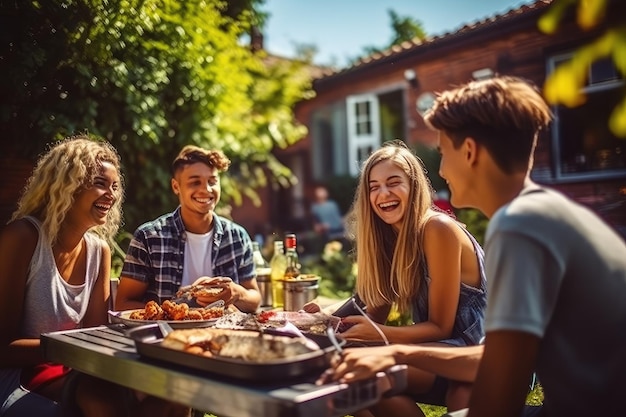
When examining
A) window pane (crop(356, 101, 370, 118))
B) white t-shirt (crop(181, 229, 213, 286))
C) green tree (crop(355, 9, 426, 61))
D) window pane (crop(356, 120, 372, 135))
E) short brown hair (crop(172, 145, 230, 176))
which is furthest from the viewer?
green tree (crop(355, 9, 426, 61))

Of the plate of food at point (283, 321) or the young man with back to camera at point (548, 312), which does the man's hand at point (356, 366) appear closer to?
the young man with back to camera at point (548, 312)

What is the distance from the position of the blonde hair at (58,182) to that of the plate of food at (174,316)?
564 millimetres

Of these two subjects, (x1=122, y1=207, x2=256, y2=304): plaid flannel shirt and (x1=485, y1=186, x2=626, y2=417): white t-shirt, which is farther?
(x1=122, y1=207, x2=256, y2=304): plaid flannel shirt

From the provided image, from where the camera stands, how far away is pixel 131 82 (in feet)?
17.2

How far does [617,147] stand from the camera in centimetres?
884

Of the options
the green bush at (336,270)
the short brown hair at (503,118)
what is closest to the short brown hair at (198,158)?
the short brown hair at (503,118)

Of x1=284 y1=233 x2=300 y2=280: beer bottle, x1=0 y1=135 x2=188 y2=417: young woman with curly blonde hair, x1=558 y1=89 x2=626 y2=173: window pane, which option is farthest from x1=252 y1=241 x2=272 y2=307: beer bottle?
x1=558 y1=89 x2=626 y2=173: window pane

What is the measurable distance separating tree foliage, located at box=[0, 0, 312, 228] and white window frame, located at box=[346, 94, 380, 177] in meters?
6.40

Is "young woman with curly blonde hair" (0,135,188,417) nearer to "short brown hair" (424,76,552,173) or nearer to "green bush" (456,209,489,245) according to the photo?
"short brown hair" (424,76,552,173)

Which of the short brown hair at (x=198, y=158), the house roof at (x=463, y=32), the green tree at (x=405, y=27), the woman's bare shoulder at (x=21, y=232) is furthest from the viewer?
the green tree at (x=405, y=27)

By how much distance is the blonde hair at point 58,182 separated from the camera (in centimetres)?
262

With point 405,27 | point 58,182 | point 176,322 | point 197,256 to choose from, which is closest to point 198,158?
point 197,256

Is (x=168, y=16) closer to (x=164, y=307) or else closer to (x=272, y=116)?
(x=164, y=307)

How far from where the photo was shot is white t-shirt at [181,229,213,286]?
3449 millimetres
